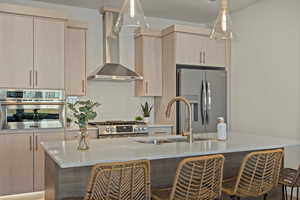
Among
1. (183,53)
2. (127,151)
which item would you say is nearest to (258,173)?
(127,151)

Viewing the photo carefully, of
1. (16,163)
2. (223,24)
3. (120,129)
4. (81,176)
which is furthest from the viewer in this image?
(120,129)

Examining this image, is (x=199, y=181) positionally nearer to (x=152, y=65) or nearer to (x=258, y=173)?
(x=258, y=173)

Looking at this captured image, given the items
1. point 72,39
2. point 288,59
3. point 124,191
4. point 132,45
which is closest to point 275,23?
point 288,59

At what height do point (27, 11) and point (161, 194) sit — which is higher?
point (27, 11)

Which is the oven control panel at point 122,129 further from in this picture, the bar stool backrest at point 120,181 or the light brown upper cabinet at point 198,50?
the bar stool backrest at point 120,181

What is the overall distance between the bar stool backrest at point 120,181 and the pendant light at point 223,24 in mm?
1600

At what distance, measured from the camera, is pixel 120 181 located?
1.82 m

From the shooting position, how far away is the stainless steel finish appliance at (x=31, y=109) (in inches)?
141

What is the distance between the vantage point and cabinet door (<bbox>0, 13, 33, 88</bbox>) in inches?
141

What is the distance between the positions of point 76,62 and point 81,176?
257 cm

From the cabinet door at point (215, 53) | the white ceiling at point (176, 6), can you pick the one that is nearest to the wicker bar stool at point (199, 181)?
the cabinet door at point (215, 53)

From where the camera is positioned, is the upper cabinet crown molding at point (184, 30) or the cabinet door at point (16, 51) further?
the upper cabinet crown molding at point (184, 30)

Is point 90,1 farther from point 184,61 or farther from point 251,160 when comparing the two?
point 251,160

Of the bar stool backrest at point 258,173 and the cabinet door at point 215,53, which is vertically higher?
the cabinet door at point 215,53
